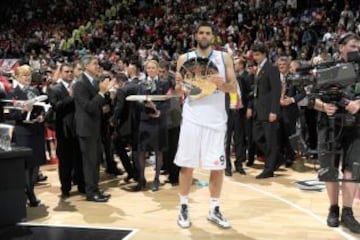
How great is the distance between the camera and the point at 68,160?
6.24 metres

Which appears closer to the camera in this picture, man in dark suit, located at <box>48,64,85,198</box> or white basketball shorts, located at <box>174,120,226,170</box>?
white basketball shorts, located at <box>174,120,226,170</box>

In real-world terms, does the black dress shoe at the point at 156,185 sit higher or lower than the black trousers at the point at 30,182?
lower

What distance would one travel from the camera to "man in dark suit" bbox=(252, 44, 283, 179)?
6969 mm

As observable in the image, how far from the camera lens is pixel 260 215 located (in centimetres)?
538

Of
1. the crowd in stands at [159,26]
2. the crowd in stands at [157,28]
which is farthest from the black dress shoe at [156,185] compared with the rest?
the crowd in stands at [159,26]

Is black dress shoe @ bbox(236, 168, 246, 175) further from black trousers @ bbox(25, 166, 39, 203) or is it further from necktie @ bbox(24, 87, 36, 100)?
necktie @ bbox(24, 87, 36, 100)

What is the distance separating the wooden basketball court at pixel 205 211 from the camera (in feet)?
15.8

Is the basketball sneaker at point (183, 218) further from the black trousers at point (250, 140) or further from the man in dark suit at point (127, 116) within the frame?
the black trousers at point (250, 140)

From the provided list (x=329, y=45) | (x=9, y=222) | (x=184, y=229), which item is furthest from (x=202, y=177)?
(x=329, y=45)

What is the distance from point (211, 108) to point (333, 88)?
103 centimetres

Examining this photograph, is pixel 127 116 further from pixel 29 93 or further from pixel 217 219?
pixel 217 219

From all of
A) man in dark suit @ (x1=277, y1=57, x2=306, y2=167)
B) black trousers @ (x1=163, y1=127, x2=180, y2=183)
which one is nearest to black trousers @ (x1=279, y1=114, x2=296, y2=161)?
man in dark suit @ (x1=277, y1=57, x2=306, y2=167)

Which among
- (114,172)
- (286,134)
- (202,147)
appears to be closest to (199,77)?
(202,147)

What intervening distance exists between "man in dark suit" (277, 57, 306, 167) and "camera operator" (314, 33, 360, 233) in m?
2.87
